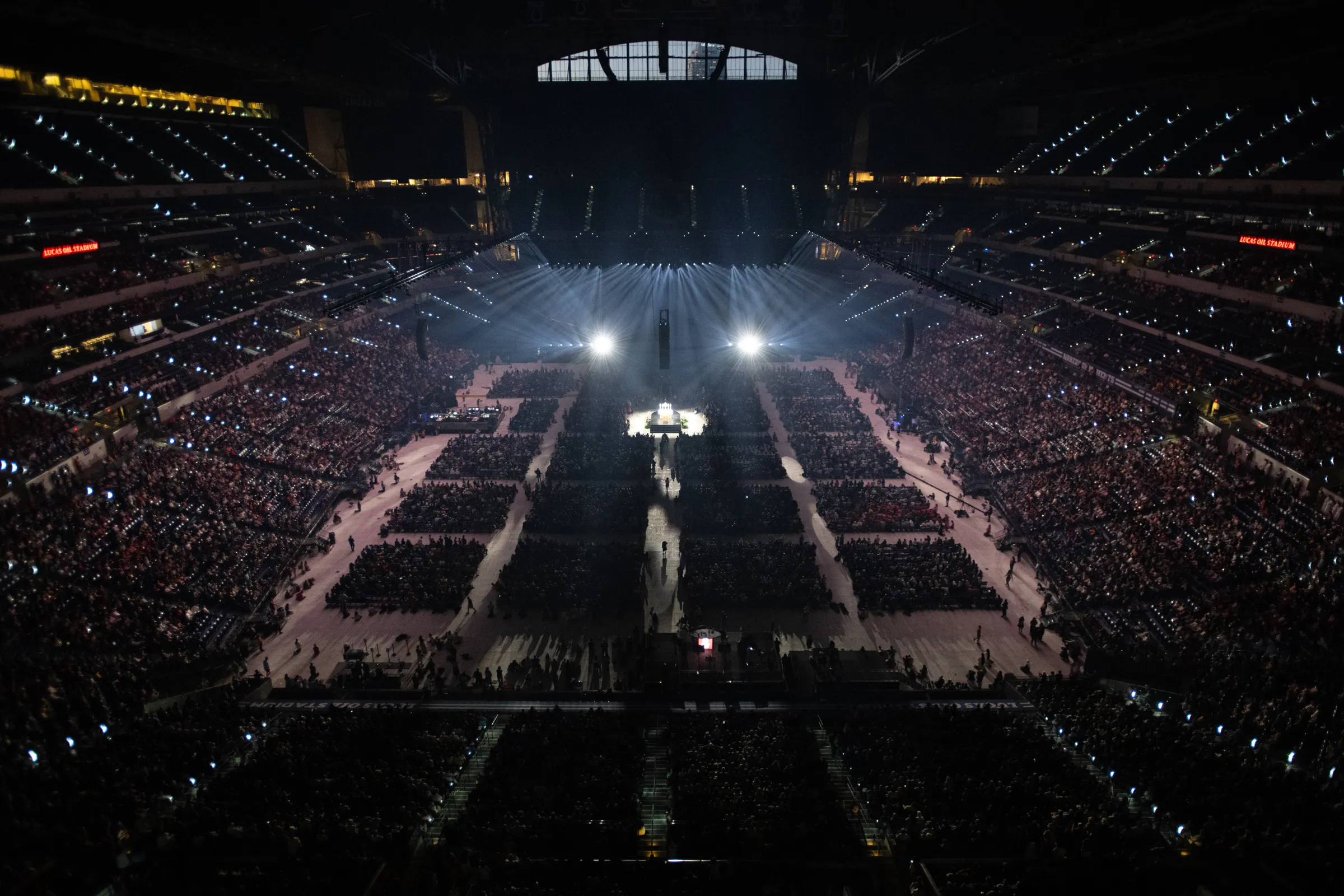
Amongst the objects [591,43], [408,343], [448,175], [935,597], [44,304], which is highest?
[591,43]

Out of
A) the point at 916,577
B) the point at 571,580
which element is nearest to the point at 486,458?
the point at 571,580

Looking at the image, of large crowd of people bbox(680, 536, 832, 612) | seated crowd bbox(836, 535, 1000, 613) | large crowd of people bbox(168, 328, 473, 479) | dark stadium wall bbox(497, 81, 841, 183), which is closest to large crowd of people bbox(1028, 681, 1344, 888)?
seated crowd bbox(836, 535, 1000, 613)

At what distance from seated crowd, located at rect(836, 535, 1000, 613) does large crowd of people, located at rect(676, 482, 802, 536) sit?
8.68 feet

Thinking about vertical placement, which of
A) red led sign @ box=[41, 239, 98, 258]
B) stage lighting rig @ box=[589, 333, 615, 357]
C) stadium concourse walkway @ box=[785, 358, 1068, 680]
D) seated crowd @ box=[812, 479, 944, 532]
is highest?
red led sign @ box=[41, 239, 98, 258]

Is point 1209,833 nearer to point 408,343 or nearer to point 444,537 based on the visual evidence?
point 444,537

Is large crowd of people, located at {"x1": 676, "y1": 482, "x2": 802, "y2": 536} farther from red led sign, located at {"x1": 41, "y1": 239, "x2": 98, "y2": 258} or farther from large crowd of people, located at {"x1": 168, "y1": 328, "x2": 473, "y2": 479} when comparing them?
red led sign, located at {"x1": 41, "y1": 239, "x2": 98, "y2": 258}

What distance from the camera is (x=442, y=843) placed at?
36.6 feet

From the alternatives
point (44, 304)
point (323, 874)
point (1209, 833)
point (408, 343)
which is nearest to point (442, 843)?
point (323, 874)

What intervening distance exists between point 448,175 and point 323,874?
40433mm

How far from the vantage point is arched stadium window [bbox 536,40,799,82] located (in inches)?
1515

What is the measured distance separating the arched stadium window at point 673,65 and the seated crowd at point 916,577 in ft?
90.1

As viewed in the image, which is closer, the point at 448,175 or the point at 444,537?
the point at 444,537

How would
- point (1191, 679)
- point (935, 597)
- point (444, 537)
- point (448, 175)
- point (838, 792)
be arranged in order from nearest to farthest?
1. point (838, 792)
2. point (1191, 679)
3. point (935, 597)
4. point (444, 537)
5. point (448, 175)

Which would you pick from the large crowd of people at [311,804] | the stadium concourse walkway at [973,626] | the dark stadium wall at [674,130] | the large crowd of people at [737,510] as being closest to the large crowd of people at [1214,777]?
the stadium concourse walkway at [973,626]
